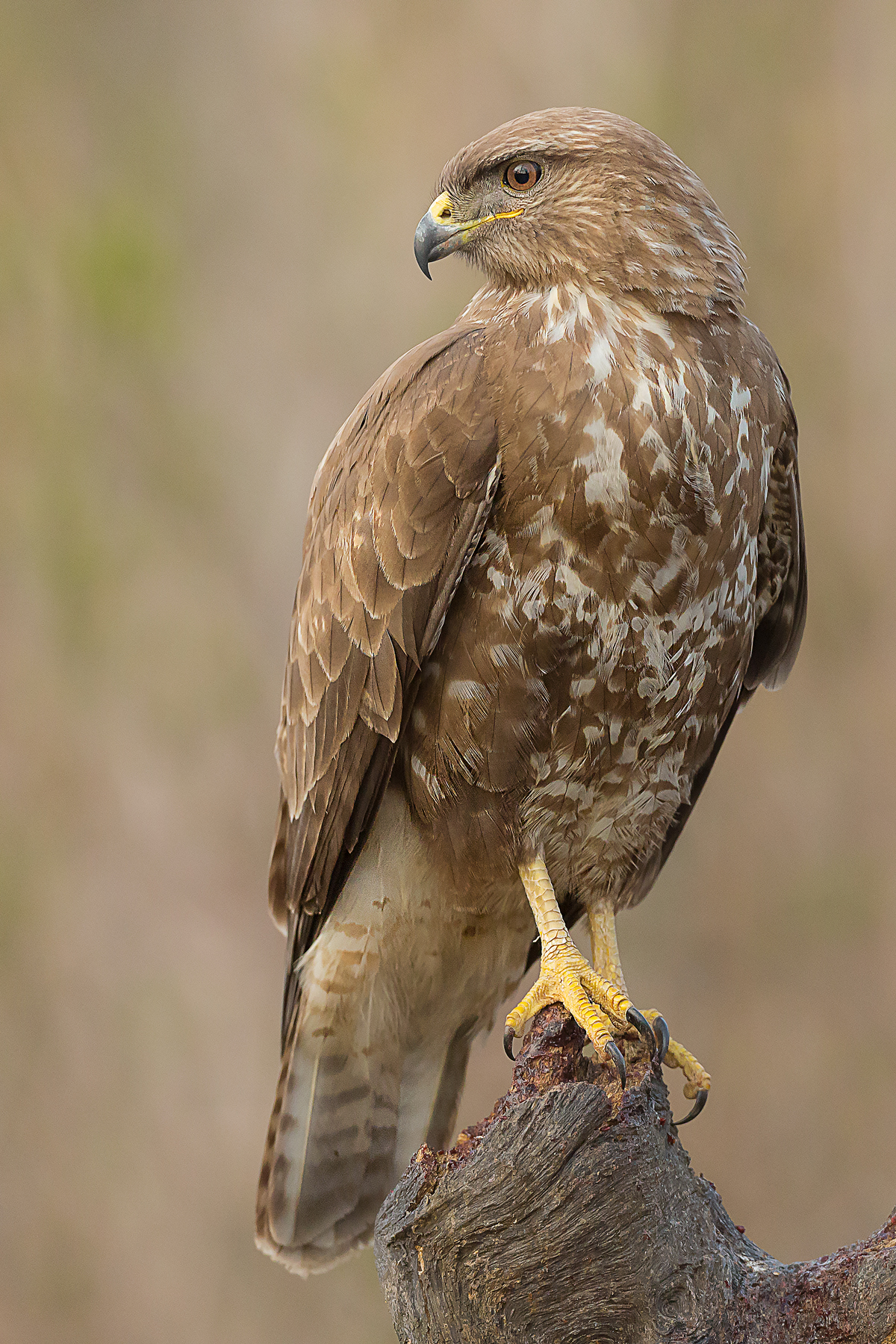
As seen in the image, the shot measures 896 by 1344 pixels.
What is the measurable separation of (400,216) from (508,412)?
272 centimetres

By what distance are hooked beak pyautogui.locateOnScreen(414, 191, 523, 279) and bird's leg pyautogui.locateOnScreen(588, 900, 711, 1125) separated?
136 cm

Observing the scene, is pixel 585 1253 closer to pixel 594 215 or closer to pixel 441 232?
pixel 594 215

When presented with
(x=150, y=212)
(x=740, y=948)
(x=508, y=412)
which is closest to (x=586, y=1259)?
(x=508, y=412)

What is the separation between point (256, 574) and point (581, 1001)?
8.90 ft

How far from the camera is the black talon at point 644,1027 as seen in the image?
7.98 feet

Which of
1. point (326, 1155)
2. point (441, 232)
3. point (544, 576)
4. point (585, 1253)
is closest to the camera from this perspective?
point (585, 1253)

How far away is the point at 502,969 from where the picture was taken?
3.10 metres

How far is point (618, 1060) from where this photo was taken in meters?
2.26

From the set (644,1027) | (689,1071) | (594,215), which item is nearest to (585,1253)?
(644,1027)

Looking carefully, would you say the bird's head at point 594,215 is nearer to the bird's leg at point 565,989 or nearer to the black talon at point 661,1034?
the bird's leg at point 565,989

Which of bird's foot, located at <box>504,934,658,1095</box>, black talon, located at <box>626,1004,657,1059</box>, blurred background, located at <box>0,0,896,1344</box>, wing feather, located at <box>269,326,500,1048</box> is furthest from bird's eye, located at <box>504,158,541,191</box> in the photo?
blurred background, located at <box>0,0,896,1344</box>

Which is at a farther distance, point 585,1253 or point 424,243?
point 424,243

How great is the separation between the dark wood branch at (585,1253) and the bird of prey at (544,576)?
0.22m

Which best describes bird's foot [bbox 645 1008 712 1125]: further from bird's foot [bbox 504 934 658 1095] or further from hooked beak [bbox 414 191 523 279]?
hooked beak [bbox 414 191 523 279]
